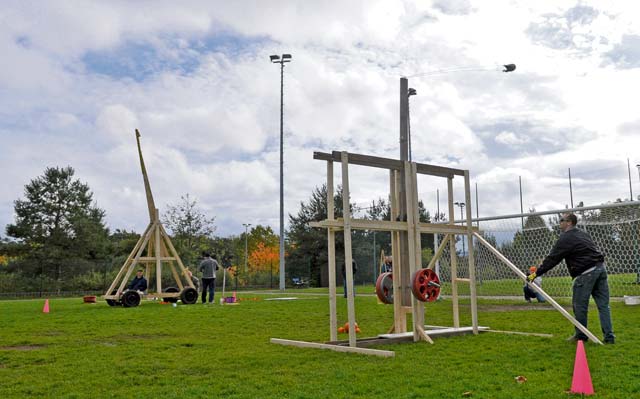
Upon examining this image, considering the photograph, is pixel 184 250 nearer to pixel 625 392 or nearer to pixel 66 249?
pixel 66 249

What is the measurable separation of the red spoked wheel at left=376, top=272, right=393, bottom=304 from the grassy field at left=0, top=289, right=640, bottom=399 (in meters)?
1.11

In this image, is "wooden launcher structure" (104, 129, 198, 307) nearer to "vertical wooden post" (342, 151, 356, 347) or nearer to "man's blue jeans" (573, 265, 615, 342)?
"vertical wooden post" (342, 151, 356, 347)

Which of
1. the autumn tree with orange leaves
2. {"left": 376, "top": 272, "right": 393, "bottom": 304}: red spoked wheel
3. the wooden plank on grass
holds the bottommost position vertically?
the wooden plank on grass

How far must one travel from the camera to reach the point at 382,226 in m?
8.97

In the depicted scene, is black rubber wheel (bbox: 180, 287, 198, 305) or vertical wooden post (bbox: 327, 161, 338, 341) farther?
black rubber wheel (bbox: 180, 287, 198, 305)

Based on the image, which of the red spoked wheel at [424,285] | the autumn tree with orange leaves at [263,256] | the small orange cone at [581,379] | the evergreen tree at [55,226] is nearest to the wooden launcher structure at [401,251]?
the red spoked wheel at [424,285]

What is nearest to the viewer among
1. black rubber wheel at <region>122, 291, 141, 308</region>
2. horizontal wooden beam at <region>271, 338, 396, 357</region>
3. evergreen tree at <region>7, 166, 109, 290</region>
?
horizontal wooden beam at <region>271, 338, 396, 357</region>

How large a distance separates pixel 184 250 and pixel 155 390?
110 feet

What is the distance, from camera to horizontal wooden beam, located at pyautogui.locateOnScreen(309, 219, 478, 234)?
336 inches

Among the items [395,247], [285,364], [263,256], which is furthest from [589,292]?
[263,256]

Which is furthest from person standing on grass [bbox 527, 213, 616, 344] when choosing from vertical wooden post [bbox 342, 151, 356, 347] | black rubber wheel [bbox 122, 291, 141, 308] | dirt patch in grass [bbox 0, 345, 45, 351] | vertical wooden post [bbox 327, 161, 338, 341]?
Result: black rubber wheel [bbox 122, 291, 141, 308]

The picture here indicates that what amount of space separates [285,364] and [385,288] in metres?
3.11

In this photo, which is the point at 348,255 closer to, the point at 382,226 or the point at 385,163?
the point at 382,226

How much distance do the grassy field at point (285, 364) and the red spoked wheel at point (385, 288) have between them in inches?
43.8
